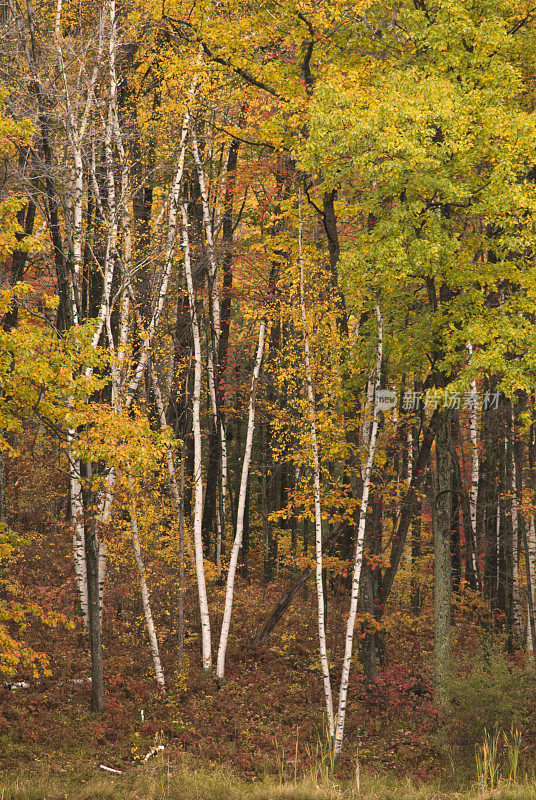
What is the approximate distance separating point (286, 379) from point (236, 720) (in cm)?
621

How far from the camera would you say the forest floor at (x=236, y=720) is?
9.37 m

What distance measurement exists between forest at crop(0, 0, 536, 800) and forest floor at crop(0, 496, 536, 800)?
0.18 feet

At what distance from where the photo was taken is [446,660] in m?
11.8

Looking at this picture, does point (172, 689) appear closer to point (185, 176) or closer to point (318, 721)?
point (318, 721)

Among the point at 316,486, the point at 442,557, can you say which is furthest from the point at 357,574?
the point at 442,557

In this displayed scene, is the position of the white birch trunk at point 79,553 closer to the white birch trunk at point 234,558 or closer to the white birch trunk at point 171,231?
the white birch trunk at point 171,231

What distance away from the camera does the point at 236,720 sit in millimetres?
11883

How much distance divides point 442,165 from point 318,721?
986 cm

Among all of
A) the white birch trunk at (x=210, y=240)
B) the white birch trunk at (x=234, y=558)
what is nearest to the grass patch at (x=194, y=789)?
the white birch trunk at (x=234, y=558)

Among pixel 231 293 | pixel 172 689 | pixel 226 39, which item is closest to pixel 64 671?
pixel 172 689

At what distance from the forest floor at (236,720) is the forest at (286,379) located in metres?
0.06

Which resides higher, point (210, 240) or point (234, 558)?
point (210, 240)

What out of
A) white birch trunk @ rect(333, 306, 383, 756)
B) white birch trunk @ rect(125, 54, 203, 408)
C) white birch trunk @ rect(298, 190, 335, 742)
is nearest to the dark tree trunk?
white birch trunk @ rect(125, 54, 203, 408)

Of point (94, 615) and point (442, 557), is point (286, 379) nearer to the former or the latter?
point (442, 557)
